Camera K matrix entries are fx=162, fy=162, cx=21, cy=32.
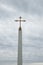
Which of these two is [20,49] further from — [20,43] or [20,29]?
[20,29]

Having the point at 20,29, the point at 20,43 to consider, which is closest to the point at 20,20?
the point at 20,29

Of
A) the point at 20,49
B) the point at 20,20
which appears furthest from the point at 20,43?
the point at 20,20

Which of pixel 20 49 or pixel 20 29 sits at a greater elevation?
pixel 20 29

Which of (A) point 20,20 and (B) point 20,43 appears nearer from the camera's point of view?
(B) point 20,43

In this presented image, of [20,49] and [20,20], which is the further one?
[20,20]

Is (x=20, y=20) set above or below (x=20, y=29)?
above

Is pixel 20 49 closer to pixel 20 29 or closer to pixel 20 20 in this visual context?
pixel 20 29

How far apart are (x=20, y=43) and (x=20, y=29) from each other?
11.8 feet

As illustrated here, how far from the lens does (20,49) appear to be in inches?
1572

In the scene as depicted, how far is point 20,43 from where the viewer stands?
40500mm

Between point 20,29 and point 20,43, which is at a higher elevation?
point 20,29

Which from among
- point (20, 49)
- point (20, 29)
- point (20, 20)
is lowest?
point (20, 49)

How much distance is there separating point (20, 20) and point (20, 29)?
4463mm

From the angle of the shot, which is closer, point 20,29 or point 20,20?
point 20,29
